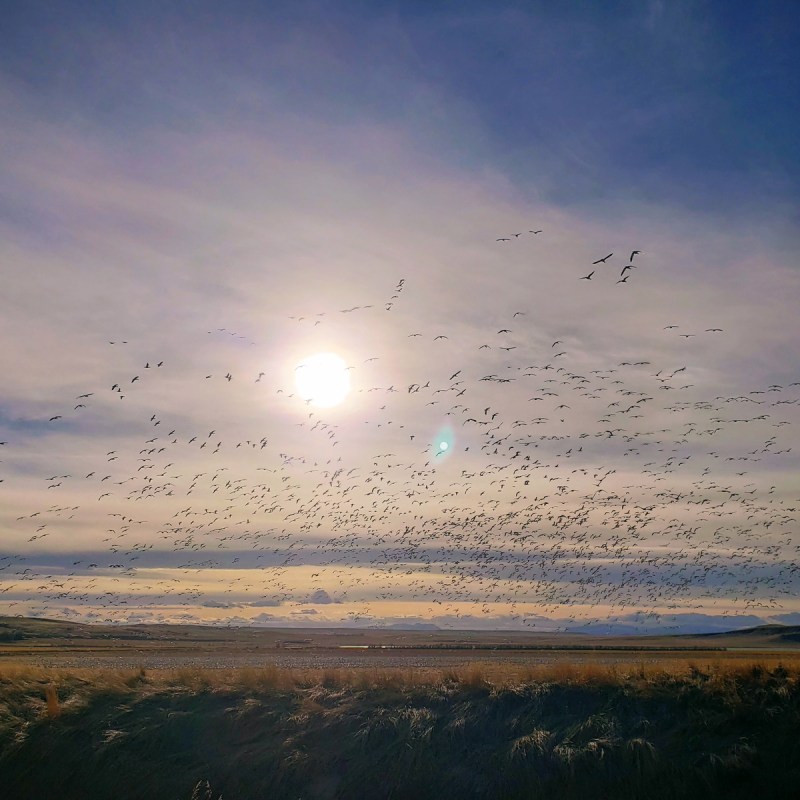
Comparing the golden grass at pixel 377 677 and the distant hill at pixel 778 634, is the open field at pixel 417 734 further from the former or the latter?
the distant hill at pixel 778 634

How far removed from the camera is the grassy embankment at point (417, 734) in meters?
25.1

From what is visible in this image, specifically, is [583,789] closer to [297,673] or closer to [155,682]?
[297,673]

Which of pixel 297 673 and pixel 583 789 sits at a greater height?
pixel 297 673

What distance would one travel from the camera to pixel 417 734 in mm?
29125

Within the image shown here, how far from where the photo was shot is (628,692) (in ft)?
94.0

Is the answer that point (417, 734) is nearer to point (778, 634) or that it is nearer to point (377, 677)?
point (377, 677)

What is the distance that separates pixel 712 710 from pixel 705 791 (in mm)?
3167

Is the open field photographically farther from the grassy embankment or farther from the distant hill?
the distant hill

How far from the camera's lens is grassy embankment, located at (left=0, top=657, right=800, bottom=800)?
25078 millimetres

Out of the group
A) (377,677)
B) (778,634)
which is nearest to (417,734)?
(377,677)

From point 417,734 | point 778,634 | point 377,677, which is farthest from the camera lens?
point 778,634

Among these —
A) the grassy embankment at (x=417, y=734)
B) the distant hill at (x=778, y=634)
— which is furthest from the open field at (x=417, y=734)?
the distant hill at (x=778, y=634)

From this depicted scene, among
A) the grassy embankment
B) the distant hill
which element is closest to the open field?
the grassy embankment

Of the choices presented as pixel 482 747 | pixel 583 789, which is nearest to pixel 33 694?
pixel 482 747
